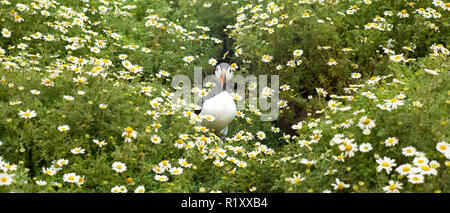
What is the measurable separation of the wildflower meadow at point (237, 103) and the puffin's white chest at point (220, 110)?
0.10 m

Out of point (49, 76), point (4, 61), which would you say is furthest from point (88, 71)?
point (4, 61)

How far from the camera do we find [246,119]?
5.02 m

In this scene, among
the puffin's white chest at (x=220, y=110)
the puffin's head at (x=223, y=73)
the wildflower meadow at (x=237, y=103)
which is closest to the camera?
the wildflower meadow at (x=237, y=103)

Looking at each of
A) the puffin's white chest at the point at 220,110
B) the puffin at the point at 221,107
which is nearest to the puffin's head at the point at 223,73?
the puffin at the point at 221,107

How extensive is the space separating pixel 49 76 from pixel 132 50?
1.76 metres

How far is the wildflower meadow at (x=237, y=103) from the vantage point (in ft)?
9.92

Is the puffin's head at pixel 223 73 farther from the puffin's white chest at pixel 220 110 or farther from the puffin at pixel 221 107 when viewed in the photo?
the puffin's white chest at pixel 220 110

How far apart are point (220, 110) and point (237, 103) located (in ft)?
2.70

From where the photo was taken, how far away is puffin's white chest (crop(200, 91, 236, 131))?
175 inches

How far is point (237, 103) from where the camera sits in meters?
5.24

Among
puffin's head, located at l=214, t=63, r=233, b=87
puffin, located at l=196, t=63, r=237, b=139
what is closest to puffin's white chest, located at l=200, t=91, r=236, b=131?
puffin, located at l=196, t=63, r=237, b=139

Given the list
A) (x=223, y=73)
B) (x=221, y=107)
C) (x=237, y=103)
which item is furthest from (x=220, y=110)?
(x=237, y=103)

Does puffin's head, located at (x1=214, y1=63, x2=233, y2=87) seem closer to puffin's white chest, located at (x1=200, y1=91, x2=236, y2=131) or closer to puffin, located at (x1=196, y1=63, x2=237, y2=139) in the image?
puffin, located at (x1=196, y1=63, x2=237, y2=139)

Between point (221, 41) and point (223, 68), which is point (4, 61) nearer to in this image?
point (223, 68)
